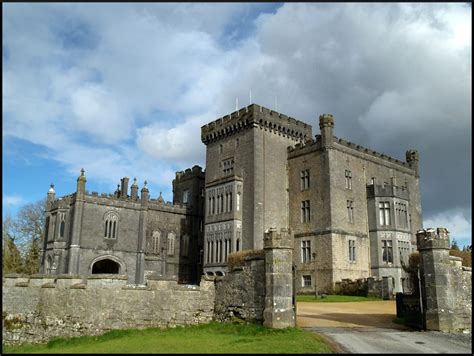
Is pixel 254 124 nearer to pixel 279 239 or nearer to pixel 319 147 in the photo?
pixel 319 147

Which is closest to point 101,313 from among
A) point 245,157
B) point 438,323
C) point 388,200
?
point 438,323

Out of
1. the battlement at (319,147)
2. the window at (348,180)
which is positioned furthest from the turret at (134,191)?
the window at (348,180)

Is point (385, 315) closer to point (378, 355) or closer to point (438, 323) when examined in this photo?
point (438, 323)

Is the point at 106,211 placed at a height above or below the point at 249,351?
above

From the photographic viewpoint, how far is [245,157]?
41688 millimetres

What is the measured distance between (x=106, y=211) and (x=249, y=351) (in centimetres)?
3448

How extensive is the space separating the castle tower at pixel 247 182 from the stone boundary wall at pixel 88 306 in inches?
756

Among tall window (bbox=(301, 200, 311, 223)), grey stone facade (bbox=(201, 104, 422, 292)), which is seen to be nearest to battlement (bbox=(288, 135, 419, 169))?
grey stone facade (bbox=(201, 104, 422, 292))

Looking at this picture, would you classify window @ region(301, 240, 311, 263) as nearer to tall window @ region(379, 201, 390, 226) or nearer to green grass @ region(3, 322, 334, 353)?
tall window @ region(379, 201, 390, 226)

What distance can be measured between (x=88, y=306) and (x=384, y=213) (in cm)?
2982

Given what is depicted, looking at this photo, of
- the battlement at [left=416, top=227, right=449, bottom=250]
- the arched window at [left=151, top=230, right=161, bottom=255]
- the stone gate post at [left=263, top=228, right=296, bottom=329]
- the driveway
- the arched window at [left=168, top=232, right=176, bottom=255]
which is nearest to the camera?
the driveway

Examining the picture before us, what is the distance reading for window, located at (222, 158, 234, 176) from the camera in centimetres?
4300

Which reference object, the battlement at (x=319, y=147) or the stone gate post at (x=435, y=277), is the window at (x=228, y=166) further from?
the stone gate post at (x=435, y=277)

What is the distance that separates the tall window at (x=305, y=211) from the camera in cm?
4074
